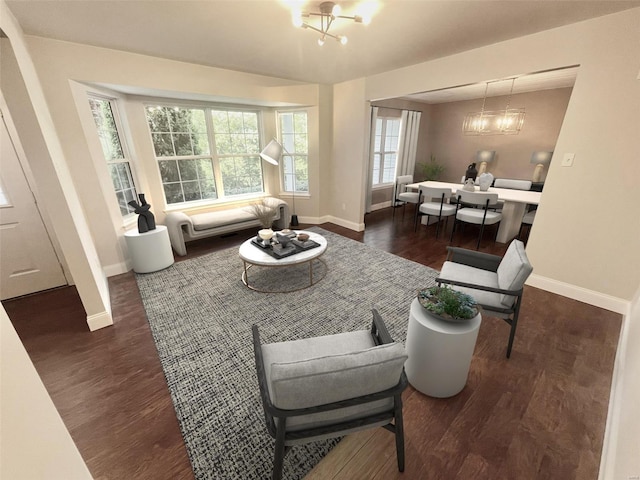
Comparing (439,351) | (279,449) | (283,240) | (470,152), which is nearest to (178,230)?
(283,240)

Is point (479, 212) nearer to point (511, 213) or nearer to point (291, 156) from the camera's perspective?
point (511, 213)

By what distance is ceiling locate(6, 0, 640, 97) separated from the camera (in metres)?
1.85

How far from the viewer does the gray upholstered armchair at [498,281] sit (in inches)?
65.6

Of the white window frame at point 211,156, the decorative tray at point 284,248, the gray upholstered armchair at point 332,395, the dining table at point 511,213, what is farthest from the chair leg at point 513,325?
the white window frame at point 211,156

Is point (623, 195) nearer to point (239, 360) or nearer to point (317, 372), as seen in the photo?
point (317, 372)

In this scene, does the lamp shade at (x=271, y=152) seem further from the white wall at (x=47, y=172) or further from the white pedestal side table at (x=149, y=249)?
the white wall at (x=47, y=172)

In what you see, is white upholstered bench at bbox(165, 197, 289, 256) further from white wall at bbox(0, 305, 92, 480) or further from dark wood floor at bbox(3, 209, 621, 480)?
white wall at bbox(0, 305, 92, 480)

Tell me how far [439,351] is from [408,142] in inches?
223

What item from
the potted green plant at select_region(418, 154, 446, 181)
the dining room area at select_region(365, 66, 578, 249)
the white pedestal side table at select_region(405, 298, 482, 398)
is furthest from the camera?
the potted green plant at select_region(418, 154, 446, 181)

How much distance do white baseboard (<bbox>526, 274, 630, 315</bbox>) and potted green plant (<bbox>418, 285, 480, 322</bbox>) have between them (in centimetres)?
188

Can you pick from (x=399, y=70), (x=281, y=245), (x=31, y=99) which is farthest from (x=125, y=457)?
(x=399, y=70)

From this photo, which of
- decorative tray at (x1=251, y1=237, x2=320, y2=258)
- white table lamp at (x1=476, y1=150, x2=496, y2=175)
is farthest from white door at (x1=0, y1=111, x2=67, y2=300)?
white table lamp at (x1=476, y1=150, x2=496, y2=175)

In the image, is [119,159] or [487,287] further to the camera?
[119,159]

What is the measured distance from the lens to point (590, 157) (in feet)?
7.41
